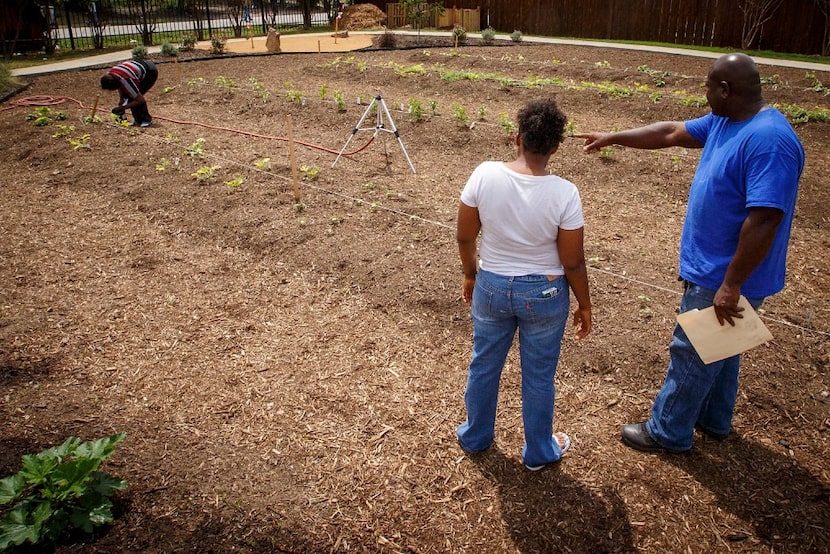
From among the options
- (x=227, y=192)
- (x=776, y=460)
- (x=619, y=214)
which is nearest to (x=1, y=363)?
(x=227, y=192)

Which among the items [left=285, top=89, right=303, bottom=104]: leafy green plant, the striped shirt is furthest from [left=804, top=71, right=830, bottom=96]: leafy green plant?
the striped shirt

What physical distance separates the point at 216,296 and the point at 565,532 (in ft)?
11.5

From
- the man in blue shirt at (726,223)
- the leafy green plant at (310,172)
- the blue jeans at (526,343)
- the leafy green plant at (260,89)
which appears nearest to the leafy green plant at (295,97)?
the leafy green plant at (260,89)

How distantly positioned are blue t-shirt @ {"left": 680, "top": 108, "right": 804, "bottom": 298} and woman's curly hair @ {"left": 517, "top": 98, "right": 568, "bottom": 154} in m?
0.77

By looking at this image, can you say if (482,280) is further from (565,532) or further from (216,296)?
(216,296)

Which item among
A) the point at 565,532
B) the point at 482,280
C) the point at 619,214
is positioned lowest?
the point at 565,532

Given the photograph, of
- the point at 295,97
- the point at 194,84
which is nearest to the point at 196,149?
the point at 295,97

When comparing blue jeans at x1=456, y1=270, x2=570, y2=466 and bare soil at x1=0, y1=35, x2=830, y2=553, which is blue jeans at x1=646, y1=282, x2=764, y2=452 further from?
blue jeans at x1=456, y1=270, x2=570, y2=466

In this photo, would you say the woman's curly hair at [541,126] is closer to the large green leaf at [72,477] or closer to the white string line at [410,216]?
the large green leaf at [72,477]

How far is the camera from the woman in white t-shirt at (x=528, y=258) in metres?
2.56

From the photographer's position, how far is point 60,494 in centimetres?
273

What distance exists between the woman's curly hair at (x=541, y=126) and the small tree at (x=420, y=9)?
24.2m

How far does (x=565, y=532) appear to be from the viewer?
294cm

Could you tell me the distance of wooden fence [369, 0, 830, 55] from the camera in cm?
1772
